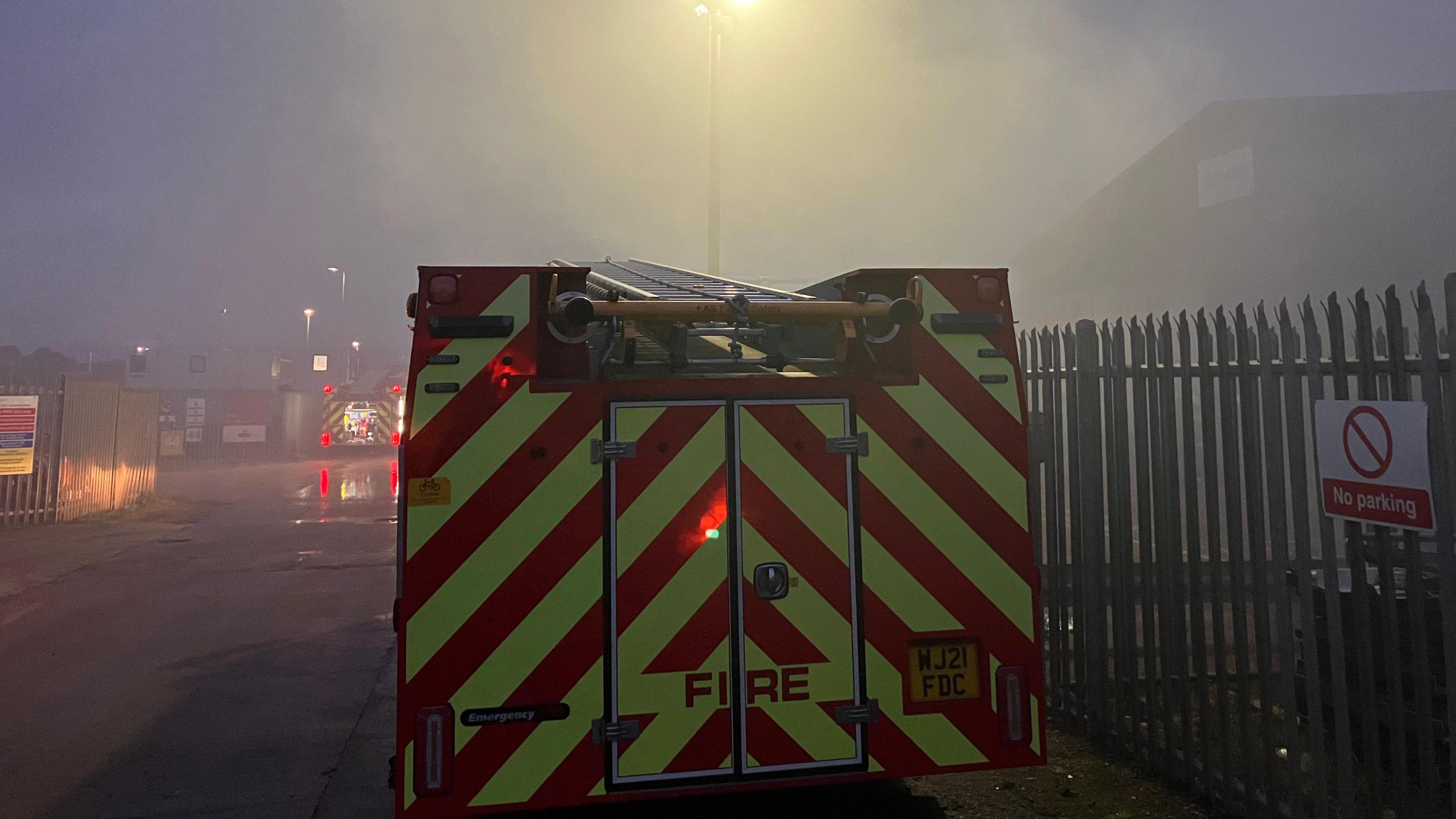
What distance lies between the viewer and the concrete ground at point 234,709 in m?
3.78

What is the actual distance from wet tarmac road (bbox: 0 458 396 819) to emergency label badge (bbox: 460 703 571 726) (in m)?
2.17

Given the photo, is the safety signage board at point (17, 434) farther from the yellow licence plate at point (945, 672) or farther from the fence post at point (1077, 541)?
the fence post at point (1077, 541)

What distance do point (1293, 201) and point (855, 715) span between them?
45.6 meters

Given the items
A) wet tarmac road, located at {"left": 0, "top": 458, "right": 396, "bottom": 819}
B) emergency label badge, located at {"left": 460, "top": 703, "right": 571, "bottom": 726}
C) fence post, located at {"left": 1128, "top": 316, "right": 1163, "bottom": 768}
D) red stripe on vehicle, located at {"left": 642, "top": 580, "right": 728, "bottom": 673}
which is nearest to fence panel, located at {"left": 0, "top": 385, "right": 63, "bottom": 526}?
wet tarmac road, located at {"left": 0, "top": 458, "right": 396, "bottom": 819}

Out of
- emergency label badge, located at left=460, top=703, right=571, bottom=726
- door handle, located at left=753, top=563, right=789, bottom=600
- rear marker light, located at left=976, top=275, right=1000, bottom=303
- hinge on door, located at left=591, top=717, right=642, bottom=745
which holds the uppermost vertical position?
rear marker light, located at left=976, top=275, right=1000, bottom=303

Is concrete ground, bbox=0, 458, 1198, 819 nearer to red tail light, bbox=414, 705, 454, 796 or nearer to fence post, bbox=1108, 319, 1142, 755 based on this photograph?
fence post, bbox=1108, 319, 1142, 755

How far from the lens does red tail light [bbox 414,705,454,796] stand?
97.1 inches

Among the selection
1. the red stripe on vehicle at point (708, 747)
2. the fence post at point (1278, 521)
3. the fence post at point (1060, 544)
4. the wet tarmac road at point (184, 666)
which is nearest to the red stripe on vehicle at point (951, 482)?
the red stripe on vehicle at point (708, 747)

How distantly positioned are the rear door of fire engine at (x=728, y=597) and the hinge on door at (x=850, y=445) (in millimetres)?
10

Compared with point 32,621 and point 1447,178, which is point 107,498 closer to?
point 32,621

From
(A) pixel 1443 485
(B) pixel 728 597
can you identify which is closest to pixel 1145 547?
(A) pixel 1443 485

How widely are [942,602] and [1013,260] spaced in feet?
199

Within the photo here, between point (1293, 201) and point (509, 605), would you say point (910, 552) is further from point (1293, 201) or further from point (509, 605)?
point (1293, 201)

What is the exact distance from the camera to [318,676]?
239 inches
